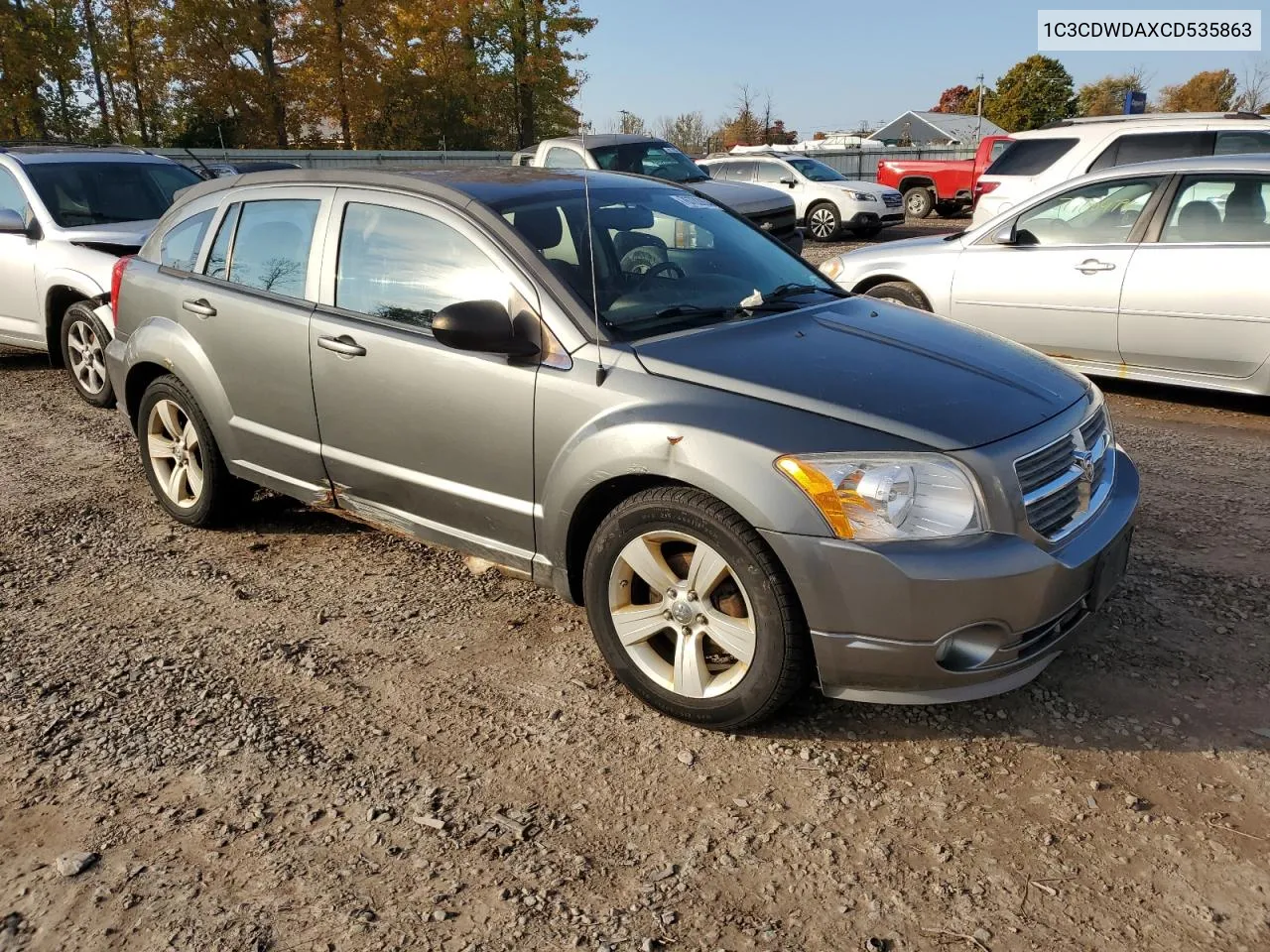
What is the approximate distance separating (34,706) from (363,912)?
5.58 feet

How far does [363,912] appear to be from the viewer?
8.09 ft

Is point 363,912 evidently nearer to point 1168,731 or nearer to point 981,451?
point 981,451

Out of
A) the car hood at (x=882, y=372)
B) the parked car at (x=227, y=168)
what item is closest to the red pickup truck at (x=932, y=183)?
the parked car at (x=227, y=168)

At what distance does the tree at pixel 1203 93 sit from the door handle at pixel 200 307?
62815 mm

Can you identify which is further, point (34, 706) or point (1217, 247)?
point (1217, 247)

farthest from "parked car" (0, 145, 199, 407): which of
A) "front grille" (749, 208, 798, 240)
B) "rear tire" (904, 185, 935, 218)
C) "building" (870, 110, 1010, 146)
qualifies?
"building" (870, 110, 1010, 146)

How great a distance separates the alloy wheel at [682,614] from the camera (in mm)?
3051

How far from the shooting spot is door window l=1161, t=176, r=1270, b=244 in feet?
20.2

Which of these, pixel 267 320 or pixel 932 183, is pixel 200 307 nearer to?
pixel 267 320

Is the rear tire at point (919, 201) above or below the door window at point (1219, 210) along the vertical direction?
below

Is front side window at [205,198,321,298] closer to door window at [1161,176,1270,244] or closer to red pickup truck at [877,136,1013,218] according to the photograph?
door window at [1161,176,1270,244]

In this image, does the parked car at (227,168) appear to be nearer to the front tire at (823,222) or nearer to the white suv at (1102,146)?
the white suv at (1102,146)

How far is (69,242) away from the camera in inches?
296

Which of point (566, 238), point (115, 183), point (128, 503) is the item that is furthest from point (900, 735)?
point (115, 183)
